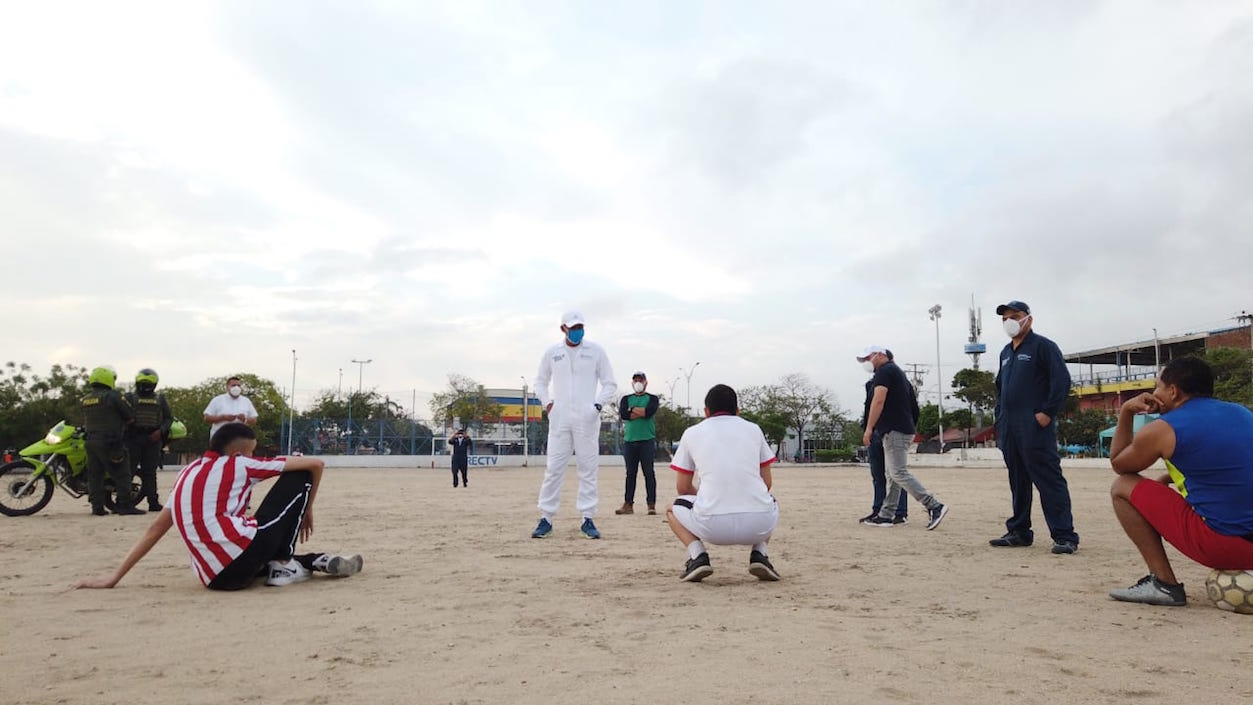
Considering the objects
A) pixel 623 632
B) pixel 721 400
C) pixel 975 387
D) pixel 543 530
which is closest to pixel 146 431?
pixel 543 530

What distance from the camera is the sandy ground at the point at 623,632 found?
2.90 metres

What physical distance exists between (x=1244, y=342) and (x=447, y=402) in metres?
70.8

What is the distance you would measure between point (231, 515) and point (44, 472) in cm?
736

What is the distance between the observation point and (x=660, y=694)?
2793 mm

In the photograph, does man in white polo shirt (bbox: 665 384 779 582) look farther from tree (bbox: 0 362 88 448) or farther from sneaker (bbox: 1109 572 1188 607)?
tree (bbox: 0 362 88 448)

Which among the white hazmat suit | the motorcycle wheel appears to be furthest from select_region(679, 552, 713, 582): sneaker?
the motorcycle wheel

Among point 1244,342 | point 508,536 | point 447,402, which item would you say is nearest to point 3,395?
point 447,402

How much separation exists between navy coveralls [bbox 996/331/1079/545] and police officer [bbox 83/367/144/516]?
9.57 m

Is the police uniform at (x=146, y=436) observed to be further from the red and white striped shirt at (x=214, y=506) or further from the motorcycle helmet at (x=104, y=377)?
the red and white striped shirt at (x=214, y=506)

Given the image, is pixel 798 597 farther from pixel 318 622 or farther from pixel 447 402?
pixel 447 402

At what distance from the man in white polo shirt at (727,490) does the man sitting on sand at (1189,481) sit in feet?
6.06

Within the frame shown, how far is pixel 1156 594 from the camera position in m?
4.29

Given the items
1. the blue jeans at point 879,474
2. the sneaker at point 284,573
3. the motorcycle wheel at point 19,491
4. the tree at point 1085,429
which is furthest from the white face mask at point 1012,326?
the tree at point 1085,429

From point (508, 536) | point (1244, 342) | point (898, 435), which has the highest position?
point (1244, 342)
